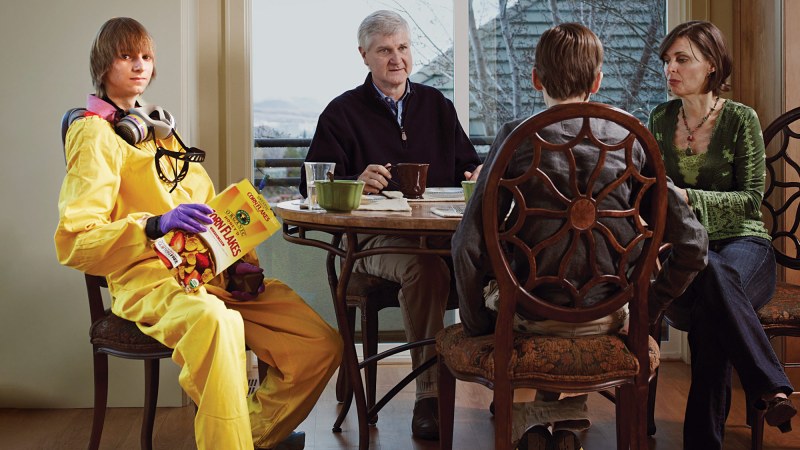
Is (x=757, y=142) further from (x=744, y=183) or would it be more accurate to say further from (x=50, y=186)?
(x=50, y=186)

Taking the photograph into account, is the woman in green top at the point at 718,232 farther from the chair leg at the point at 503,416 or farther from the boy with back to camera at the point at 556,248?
the chair leg at the point at 503,416

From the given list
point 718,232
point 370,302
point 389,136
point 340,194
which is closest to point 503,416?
point 340,194

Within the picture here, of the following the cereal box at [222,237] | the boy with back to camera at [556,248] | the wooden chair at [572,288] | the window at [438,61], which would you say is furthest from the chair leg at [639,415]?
the window at [438,61]

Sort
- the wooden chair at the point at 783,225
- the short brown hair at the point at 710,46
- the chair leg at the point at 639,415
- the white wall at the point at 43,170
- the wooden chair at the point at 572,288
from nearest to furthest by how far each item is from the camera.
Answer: the wooden chair at the point at 572,288
the chair leg at the point at 639,415
the wooden chair at the point at 783,225
the short brown hair at the point at 710,46
the white wall at the point at 43,170

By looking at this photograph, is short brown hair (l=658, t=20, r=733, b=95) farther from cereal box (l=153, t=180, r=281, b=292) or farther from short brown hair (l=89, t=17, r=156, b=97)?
short brown hair (l=89, t=17, r=156, b=97)

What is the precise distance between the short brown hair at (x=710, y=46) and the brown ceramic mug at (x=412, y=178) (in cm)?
85

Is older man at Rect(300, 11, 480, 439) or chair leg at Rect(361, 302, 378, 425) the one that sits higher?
older man at Rect(300, 11, 480, 439)

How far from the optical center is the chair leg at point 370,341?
110 inches

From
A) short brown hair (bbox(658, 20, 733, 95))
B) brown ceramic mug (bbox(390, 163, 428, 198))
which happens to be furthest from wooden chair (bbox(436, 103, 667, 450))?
short brown hair (bbox(658, 20, 733, 95))

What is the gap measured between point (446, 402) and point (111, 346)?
0.87 meters

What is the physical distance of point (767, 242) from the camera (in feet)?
8.50

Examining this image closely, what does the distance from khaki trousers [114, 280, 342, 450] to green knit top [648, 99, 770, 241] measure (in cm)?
116

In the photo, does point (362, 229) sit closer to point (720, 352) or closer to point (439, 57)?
point (720, 352)

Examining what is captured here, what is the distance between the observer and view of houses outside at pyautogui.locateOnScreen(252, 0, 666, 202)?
11.6 ft
